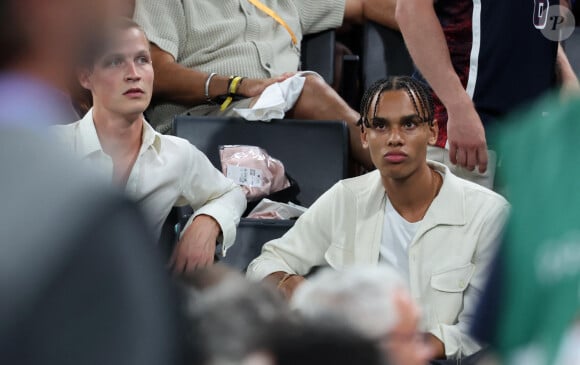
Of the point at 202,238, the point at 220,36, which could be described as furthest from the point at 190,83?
the point at 202,238

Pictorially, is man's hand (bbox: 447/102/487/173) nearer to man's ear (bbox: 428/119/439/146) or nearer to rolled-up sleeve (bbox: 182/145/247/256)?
man's ear (bbox: 428/119/439/146)

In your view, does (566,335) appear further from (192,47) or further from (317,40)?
(317,40)

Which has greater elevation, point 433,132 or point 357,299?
point 357,299

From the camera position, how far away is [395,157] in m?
2.30

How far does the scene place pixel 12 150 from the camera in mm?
609

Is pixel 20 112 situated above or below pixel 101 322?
above

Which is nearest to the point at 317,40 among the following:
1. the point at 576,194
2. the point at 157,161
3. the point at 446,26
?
the point at 446,26

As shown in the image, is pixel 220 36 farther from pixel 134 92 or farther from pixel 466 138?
pixel 466 138

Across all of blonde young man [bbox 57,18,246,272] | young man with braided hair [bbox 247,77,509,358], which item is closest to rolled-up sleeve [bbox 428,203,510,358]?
young man with braided hair [bbox 247,77,509,358]

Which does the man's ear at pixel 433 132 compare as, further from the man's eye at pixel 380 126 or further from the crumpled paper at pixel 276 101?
the crumpled paper at pixel 276 101

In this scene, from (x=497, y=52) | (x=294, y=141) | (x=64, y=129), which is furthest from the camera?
(x=294, y=141)

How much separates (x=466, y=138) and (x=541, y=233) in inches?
67.1

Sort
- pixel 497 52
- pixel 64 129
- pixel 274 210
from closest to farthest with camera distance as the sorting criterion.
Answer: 1. pixel 64 129
2. pixel 497 52
3. pixel 274 210

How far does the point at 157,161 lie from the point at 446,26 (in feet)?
2.72
